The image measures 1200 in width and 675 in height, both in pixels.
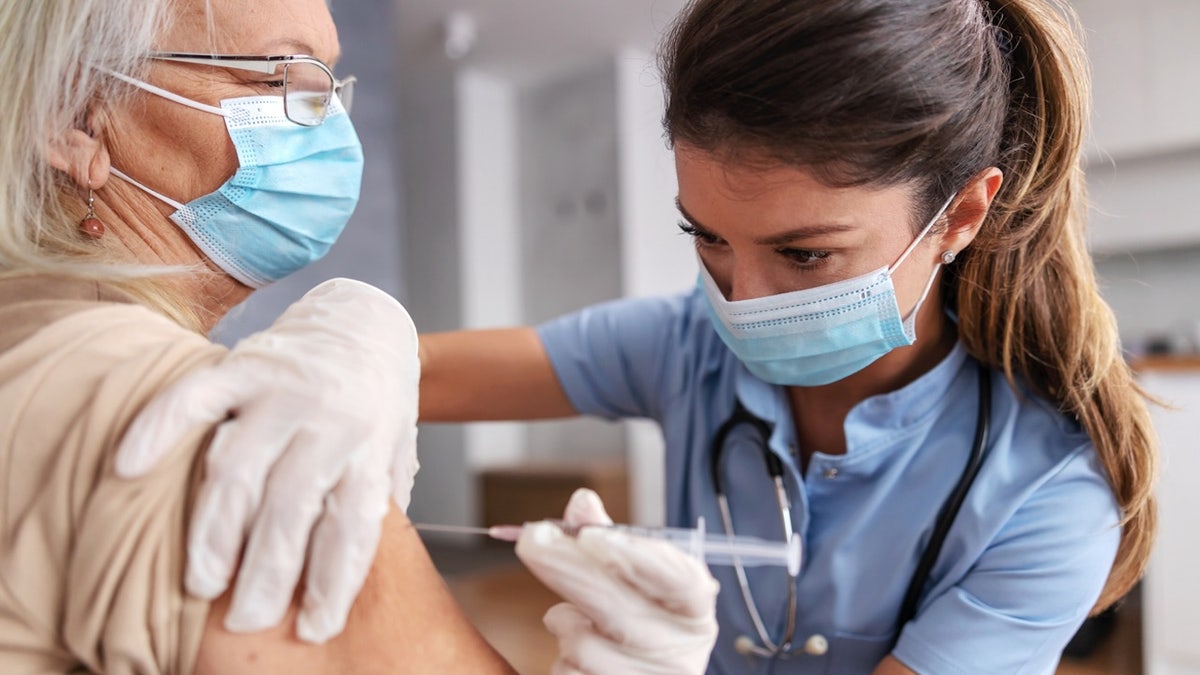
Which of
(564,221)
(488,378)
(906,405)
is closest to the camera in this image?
(906,405)

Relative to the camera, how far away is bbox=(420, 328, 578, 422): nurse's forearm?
55.5 inches

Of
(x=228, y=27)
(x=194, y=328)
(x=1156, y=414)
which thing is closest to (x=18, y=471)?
(x=194, y=328)

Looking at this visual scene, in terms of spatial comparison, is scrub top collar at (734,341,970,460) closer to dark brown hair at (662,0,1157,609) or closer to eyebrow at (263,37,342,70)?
dark brown hair at (662,0,1157,609)

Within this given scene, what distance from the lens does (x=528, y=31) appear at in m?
5.03

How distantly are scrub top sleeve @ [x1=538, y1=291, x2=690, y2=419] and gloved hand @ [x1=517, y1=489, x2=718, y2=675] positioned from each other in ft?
2.45

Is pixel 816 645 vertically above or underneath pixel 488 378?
underneath

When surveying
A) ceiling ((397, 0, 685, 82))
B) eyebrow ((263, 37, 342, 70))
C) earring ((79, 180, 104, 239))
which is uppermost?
ceiling ((397, 0, 685, 82))

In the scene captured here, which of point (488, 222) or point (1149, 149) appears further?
point (488, 222)

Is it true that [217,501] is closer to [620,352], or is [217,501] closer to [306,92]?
[306,92]

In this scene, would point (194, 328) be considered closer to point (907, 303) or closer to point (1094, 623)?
point (907, 303)

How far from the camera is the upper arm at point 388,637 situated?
68 cm

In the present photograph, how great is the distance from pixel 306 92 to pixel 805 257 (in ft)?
2.00

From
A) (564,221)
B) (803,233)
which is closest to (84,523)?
(803,233)

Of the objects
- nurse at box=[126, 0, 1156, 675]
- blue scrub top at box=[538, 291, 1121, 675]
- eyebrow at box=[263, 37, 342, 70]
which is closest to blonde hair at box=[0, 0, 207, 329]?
eyebrow at box=[263, 37, 342, 70]
